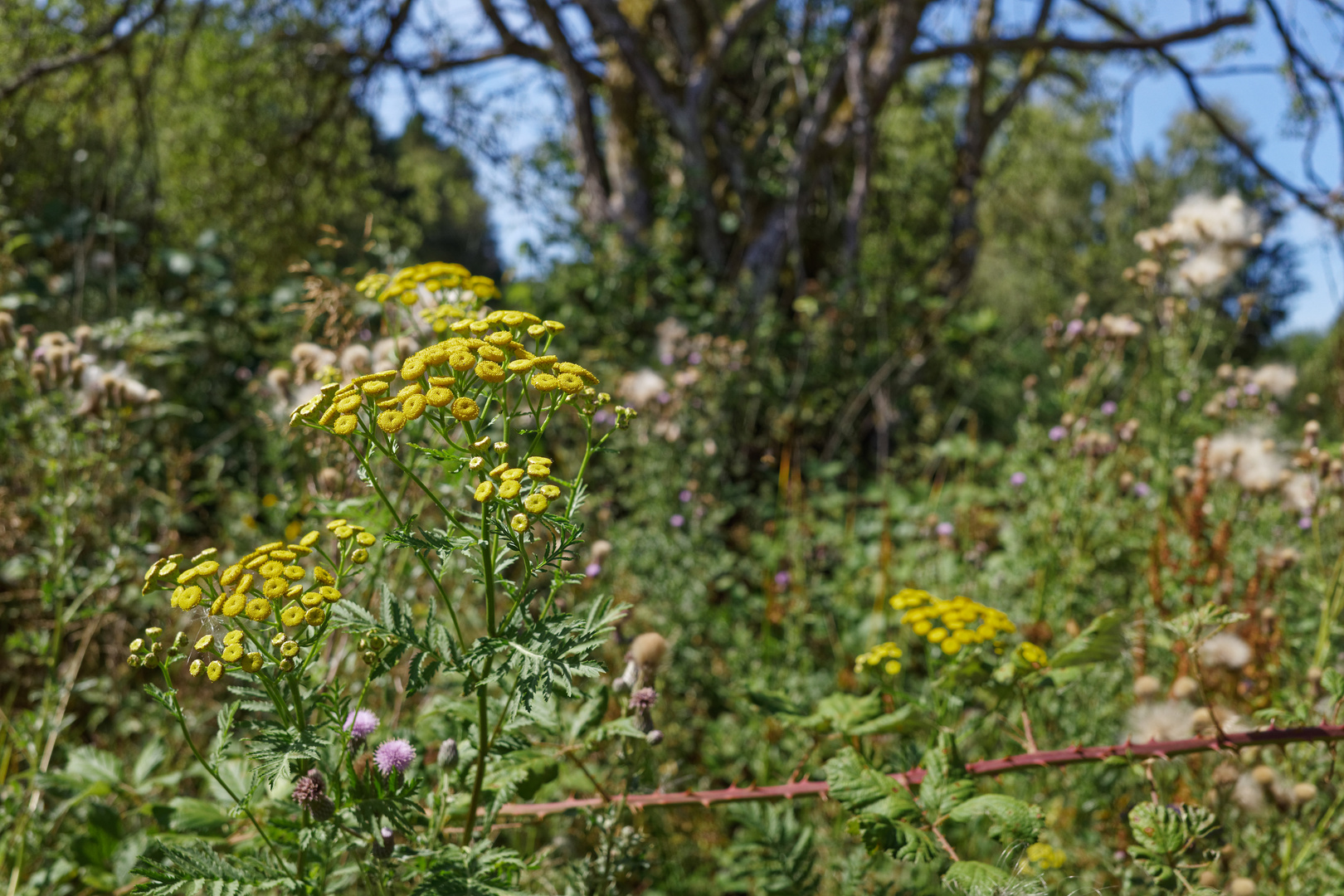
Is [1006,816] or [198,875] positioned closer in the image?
[198,875]

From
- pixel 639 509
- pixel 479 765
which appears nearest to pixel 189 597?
pixel 479 765

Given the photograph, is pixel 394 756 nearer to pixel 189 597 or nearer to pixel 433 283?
pixel 189 597

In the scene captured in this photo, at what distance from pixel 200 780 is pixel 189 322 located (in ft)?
9.98

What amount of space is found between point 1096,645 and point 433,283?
143cm

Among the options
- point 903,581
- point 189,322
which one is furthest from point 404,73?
point 903,581

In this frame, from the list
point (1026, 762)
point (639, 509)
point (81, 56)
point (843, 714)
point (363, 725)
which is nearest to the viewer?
A: point (363, 725)

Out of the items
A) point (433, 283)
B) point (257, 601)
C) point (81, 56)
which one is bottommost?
point (257, 601)

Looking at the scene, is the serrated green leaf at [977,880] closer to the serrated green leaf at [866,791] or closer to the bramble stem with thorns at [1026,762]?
the serrated green leaf at [866,791]

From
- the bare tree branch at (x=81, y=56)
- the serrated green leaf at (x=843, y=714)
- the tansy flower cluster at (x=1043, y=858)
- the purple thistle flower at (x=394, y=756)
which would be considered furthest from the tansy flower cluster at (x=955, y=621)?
the bare tree branch at (x=81, y=56)

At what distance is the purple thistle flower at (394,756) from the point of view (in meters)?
1.10

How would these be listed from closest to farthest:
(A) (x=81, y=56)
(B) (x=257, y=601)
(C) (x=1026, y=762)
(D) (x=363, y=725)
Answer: (B) (x=257, y=601), (D) (x=363, y=725), (C) (x=1026, y=762), (A) (x=81, y=56)

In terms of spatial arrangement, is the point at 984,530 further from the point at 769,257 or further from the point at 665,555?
the point at 769,257

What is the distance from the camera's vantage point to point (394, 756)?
3.61 feet

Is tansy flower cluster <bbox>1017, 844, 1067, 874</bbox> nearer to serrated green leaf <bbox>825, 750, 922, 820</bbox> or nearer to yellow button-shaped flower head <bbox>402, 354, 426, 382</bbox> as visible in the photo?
serrated green leaf <bbox>825, 750, 922, 820</bbox>
